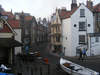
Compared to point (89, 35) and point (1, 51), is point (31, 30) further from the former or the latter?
point (1, 51)

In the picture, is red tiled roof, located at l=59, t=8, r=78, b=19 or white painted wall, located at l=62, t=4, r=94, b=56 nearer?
white painted wall, located at l=62, t=4, r=94, b=56

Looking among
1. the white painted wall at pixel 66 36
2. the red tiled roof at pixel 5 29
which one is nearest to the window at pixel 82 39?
the white painted wall at pixel 66 36

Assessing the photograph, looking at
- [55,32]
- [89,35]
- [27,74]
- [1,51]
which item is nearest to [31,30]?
[55,32]

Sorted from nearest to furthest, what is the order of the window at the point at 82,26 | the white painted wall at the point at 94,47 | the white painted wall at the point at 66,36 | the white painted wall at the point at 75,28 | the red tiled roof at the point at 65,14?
the white painted wall at the point at 94,47, the white painted wall at the point at 75,28, the window at the point at 82,26, the white painted wall at the point at 66,36, the red tiled roof at the point at 65,14

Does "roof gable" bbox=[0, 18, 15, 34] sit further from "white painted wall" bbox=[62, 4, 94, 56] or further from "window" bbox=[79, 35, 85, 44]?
"window" bbox=[79, 35, 85, 44]

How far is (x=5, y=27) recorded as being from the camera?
26.9 meters

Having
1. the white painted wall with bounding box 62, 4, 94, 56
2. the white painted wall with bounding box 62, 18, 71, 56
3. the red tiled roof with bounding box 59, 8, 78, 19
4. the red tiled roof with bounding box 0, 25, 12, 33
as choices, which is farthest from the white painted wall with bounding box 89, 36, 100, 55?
the red tiled roof with bounding box 0, 25, 12, 33

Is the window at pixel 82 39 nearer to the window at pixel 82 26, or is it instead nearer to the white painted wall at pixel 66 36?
the window at pixel 82 26

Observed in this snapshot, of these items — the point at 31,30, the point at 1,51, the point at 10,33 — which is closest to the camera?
the point at 1,51

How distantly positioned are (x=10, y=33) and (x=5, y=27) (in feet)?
4.65

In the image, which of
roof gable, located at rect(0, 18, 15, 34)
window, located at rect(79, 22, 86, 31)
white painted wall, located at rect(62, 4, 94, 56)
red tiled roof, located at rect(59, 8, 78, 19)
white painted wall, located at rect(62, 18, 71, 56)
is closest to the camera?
roof gable, located at rect(0, 18, 15, 34)

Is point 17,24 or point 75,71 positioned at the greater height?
point 17,24

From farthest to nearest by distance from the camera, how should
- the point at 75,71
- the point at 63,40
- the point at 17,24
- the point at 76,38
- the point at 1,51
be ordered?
the point at 63,40
the point at 76,38
the point at 17,24
the point at 1,51
the point at 75,71

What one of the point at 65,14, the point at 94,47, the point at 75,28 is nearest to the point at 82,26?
the point at 75,28
